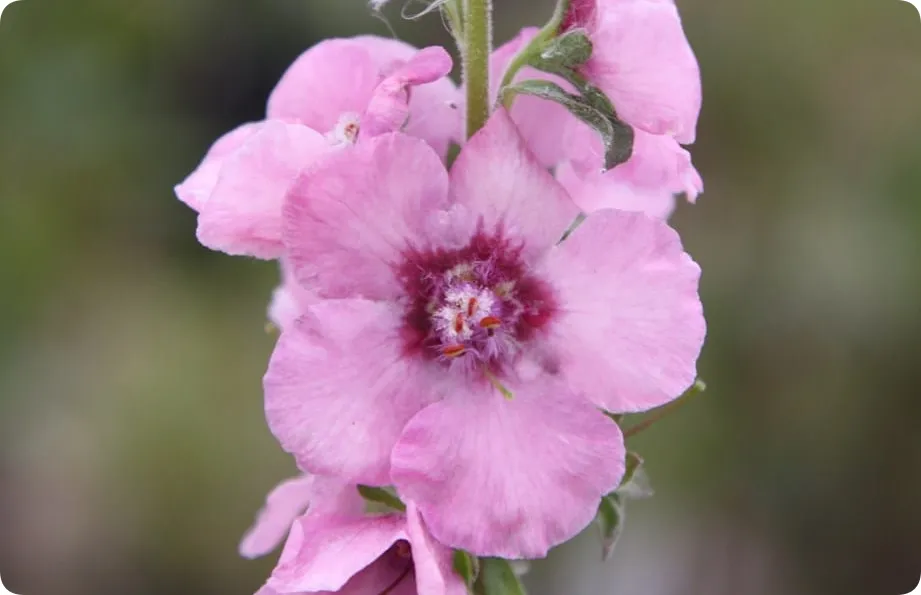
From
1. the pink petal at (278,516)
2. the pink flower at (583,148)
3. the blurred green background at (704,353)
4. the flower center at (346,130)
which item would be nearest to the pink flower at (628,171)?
the pink flower at (583,148)

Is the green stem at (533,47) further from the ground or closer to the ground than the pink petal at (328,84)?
further from the ground

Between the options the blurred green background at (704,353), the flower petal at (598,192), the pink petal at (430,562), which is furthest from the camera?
the blurred green background at (704,353)

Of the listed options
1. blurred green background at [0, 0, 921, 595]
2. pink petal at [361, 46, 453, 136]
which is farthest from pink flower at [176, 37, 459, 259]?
blurred green background at [0, 0, 921, 595]

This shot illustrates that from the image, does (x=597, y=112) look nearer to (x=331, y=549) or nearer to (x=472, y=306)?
(x=472, y=306)

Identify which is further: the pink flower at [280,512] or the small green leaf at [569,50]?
the pink flower at [280,512]

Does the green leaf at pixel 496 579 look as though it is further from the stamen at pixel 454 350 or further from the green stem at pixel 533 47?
the green stem at pixel 533 47

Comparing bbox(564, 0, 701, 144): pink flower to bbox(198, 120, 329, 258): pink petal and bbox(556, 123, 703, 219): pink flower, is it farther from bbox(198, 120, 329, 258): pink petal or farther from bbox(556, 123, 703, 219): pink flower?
bbox(198, 120, 329, 258): pink petal

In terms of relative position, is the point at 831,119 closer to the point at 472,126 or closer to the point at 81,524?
the point at 472,126
